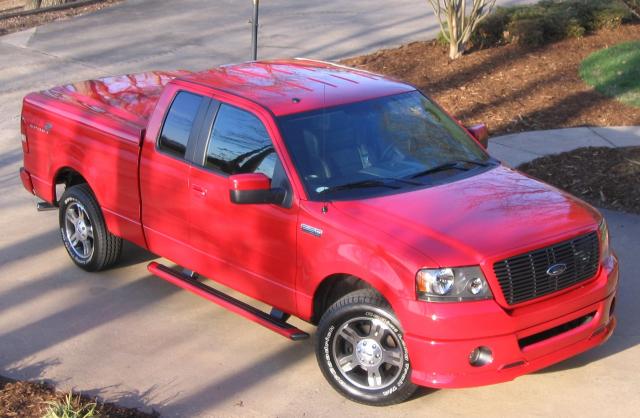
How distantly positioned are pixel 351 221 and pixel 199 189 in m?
1.38

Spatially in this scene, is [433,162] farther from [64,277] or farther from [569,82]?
[569,82]

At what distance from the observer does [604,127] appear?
11289 mm

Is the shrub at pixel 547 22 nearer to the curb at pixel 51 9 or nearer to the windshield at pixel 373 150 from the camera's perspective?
the windshield at pixel 373 150

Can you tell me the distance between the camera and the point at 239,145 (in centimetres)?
664

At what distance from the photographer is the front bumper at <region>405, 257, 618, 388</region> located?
541 centimetres

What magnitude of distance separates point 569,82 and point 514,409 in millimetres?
7846

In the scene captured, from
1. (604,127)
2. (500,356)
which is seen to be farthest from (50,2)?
(500,356)

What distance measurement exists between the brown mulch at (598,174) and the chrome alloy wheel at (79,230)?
14.4ft

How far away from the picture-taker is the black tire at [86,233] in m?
7.83

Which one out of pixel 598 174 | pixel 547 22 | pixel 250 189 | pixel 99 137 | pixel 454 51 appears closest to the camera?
pixel 250 189

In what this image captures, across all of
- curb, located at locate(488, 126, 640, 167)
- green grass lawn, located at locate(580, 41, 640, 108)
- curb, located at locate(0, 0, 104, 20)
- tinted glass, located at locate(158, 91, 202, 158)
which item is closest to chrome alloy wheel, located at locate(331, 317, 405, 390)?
tinted glass, located at locate(158, 91, 202, 158)

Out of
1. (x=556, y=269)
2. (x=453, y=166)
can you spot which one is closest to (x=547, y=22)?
(x=453, y=166)

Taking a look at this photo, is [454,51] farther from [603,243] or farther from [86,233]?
[603,243]

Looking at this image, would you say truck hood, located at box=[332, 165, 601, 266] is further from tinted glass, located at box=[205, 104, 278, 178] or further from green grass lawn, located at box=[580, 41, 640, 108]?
green grass lawn, located at box=[580, 41, 640, 108]
